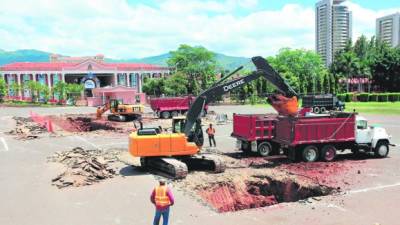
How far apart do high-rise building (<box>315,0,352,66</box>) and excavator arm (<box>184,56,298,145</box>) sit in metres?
165

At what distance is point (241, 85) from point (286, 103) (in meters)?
2.31

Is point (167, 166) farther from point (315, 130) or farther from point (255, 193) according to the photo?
point (315, 130)

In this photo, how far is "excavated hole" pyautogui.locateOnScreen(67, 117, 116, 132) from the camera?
40.6 m

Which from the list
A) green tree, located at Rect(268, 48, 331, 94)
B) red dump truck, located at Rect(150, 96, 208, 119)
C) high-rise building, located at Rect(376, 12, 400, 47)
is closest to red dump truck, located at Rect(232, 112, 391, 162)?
red dump truck, located at Rect(150, 96, 208, 119)

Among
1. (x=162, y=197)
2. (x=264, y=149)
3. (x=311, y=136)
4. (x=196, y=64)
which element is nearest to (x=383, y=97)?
(x=196, y=64)

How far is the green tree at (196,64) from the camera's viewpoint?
319 ft

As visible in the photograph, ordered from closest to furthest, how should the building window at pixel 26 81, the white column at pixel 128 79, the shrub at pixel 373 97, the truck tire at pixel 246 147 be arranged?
the truck tire at pixel 246 147 → the shrub at pixel 373 97 → the building window at pixel 26 81 → the white column at pixel 128 79

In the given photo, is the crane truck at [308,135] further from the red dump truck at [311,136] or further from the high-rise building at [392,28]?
the high-rise building at [392,28]

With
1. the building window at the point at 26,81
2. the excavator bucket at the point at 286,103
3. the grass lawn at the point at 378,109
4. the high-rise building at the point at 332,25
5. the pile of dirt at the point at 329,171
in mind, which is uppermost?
the high-rise building at the point at 332,25

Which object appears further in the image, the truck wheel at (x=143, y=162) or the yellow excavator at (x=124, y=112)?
the yellow excavator at (x=124, y=112)

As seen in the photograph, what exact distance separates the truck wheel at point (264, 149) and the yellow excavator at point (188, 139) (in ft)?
8.25

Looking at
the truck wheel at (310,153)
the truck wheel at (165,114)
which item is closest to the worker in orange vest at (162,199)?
the truck wheel at (310,153)

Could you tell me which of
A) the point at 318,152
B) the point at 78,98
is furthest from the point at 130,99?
the point at 318,152

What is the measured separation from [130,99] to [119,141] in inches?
2108
